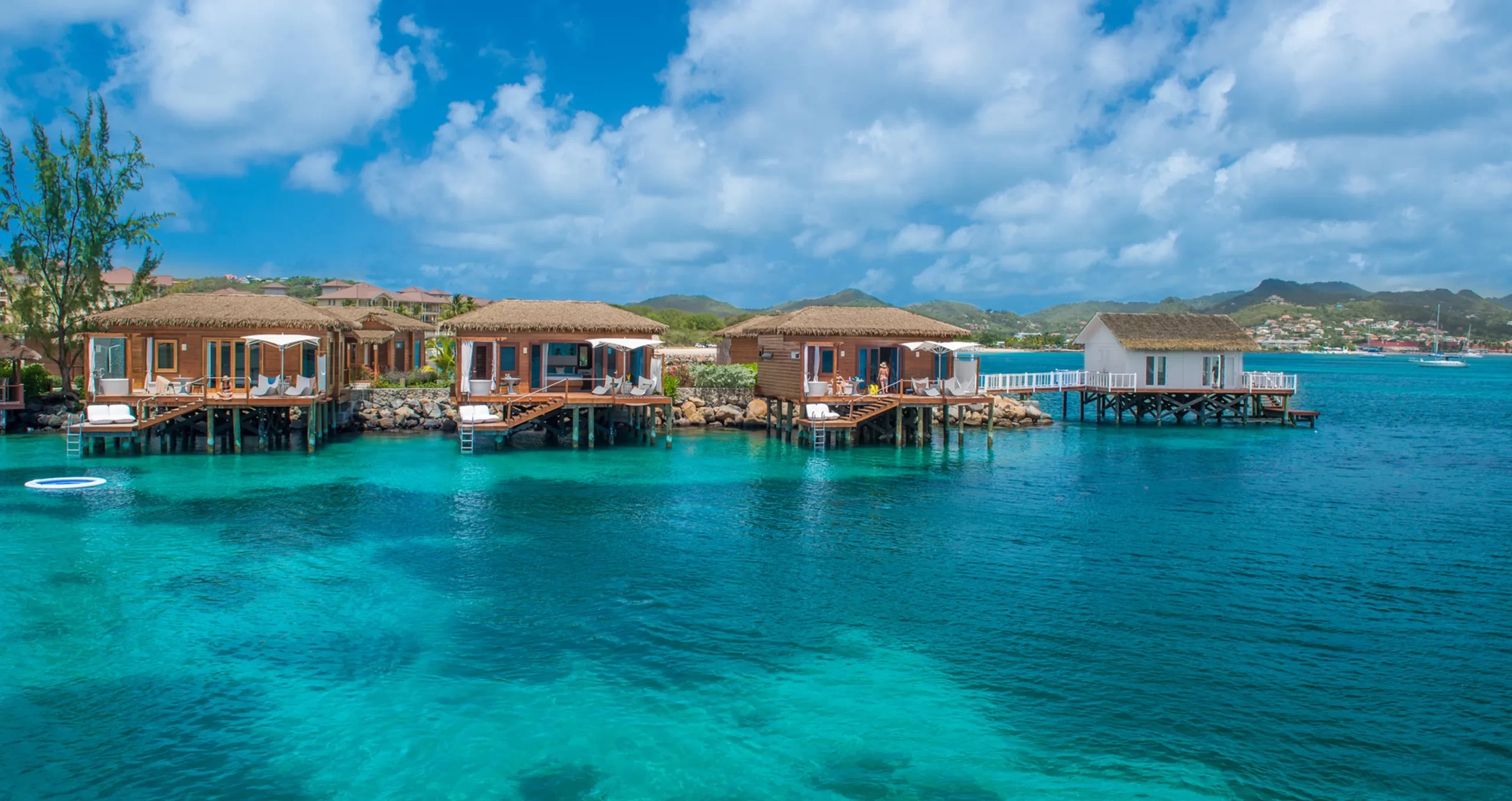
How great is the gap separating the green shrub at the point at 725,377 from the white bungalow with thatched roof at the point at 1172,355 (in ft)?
55.0

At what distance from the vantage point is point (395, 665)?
1309cm

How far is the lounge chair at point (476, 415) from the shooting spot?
106ft

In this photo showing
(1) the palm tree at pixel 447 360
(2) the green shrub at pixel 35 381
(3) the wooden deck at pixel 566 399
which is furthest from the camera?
(1) the palm tree at pixel 447 360

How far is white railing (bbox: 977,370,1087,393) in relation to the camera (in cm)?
4422

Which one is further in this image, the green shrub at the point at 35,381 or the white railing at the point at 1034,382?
the white railing at the point at 1034,382

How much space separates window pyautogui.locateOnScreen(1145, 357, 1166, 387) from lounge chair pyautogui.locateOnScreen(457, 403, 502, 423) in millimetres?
29674

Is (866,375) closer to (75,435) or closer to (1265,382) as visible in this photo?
(1265,382)

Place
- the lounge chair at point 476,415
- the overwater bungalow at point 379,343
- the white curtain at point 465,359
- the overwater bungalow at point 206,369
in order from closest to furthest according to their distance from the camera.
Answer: the overwater bungalow at point 206,369, the lounge chair at point 476,415, the white curtain at point 465,359, the overwater bungalow at point 379,343

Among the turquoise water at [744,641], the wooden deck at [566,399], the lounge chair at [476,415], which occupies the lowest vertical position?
the turquoise water at [744,641]

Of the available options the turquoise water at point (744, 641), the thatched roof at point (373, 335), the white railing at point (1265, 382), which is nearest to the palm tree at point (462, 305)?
the thatched roof at point (373, 335)

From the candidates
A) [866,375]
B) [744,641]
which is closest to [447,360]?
[866,375]

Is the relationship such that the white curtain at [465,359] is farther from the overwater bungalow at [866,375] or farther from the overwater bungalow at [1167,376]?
the overwater bungalow at [1167,376]


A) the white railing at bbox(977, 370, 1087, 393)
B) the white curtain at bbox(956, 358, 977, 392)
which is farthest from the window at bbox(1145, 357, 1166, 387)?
the white curtain at bbox(956, 358, 977, 392)

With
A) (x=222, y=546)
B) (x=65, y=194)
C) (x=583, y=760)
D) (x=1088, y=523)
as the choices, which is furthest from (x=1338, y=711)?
(x=65, y=194)
